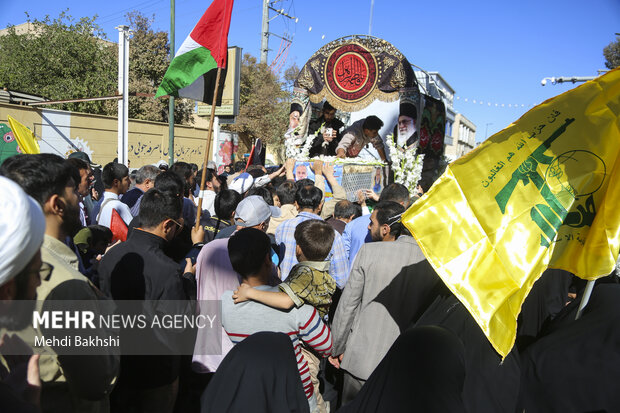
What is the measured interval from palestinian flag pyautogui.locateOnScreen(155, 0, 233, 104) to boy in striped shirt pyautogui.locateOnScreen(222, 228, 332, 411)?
260cm

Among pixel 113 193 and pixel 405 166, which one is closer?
pixel 113 193

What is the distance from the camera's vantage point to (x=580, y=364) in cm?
197

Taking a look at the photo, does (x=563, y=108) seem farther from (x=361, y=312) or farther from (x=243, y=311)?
(x=243, y=311)

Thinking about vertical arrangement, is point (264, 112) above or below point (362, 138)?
above

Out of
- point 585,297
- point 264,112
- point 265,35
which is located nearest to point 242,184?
point 585,297

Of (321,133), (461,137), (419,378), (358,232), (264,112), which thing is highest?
(461,137)

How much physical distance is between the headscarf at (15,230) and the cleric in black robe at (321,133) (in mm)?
11862

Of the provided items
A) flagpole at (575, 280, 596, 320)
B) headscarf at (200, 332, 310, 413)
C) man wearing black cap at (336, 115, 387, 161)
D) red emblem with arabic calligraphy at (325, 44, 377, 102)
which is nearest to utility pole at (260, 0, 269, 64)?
man wearing black cap at (336, 115, 387, 161)

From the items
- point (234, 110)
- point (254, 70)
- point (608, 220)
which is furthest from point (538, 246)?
point (254, 70)

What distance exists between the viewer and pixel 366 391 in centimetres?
172

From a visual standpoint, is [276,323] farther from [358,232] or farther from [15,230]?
[358,232]

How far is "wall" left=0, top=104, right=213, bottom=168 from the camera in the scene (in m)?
14.0

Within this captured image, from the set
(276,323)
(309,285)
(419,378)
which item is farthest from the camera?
(309,285)

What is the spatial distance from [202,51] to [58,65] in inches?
741
